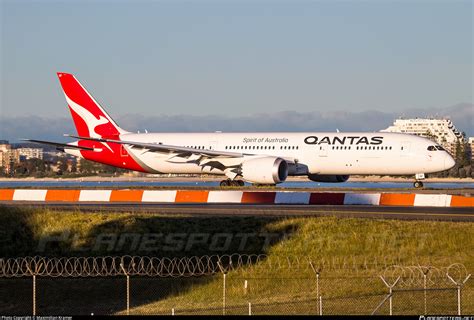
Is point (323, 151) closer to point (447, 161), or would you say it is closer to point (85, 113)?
point (447, 161)

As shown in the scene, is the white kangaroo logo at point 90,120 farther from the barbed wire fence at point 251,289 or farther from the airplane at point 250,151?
the barbed wire fence at point 251,289

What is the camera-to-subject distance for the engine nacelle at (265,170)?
60812 mm

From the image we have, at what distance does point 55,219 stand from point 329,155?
94.3 feet

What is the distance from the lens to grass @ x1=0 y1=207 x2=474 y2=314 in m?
26.8

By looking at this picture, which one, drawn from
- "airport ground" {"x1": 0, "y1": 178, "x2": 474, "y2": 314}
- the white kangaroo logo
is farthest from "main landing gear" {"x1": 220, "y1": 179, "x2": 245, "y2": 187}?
"airport ground" {"x1": 0, "y1": 178, "x2": 474, "y2": 314}

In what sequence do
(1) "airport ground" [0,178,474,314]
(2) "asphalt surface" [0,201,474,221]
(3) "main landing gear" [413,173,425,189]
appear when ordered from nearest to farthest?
(1) "airport ground" [0,178,474,314]
(2) "asphalt surface" [0,201,474,221]
(3) "main landing gear" [413,173,425,189]

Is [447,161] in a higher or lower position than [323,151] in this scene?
lower

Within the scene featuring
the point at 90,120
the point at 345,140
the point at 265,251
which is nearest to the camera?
the point at 265,251

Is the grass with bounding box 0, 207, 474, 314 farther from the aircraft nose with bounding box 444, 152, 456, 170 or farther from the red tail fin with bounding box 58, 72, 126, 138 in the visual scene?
the red tail fin with bounding box 58, 72, 126, 138

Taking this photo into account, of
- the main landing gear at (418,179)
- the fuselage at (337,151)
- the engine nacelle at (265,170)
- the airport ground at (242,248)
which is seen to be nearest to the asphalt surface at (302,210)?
the airport ground at (242,248)

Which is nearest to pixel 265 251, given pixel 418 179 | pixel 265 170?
pixel 265 170

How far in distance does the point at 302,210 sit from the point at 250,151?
23.7 meters

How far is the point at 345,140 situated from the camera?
63594 millimetres

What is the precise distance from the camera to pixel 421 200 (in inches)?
1804
